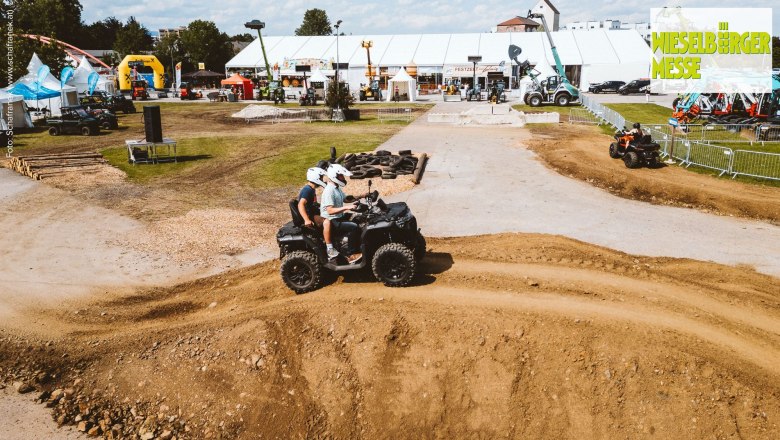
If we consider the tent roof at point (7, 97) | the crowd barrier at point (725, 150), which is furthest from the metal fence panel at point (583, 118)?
the tent roof at point (7, 97)

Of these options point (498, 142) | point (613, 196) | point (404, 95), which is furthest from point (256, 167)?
point (404, 95)

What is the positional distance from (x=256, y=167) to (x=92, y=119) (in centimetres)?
1522

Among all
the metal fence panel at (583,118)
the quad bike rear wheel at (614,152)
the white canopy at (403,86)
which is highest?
the white canopy at (403,86)

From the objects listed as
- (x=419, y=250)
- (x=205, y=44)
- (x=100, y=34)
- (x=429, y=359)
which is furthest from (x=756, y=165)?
(x=100, y=34)

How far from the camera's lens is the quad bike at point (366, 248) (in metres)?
8.91

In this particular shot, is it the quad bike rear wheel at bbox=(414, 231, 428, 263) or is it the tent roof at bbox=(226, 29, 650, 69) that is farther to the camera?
the tent roof at bbox=(226, 29, 650, 69)

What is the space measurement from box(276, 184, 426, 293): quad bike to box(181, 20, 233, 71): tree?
87.0m

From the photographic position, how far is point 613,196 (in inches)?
621

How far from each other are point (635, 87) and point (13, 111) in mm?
47686

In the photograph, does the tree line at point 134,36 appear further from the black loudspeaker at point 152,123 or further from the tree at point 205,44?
the black loudspeaker at point 152,123

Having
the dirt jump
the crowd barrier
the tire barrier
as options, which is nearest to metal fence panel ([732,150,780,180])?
the crowd barrier

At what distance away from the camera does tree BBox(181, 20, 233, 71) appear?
8656 centimetres

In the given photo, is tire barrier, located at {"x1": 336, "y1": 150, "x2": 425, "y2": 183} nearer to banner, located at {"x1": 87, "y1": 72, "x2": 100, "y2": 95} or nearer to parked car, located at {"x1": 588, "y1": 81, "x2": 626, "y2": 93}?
banner, located at {"x1": 87, "y1": 72, "x2": 100, "y2": 95}

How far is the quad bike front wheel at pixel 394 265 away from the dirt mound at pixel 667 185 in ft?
30.9
